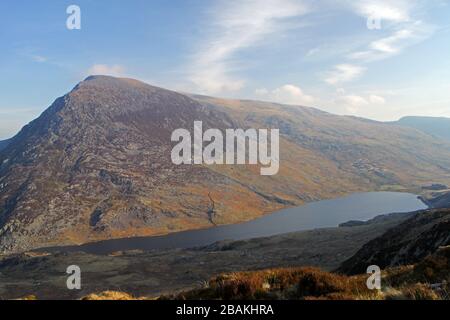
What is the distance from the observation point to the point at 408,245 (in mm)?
45312

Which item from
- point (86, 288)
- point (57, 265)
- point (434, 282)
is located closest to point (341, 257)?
point (86, 288)

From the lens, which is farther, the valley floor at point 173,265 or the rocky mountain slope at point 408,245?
the valley floor at point 173,265

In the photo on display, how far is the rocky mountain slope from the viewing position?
40.8 m

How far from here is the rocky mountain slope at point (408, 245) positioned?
40.8m

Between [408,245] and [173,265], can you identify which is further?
[173,265]

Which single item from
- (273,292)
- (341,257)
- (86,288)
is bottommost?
(86,288)

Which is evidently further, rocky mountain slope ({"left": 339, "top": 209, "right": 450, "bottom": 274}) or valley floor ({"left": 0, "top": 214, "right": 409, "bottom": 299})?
valley floor ({"left": 0, "top": 214, "right": 409, "bottom": 299})

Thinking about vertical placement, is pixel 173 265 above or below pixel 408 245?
below

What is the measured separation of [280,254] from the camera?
10231 cm

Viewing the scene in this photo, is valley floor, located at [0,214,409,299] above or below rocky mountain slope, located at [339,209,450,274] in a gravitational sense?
below

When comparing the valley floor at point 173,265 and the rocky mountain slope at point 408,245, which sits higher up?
the rocky mountain slope at point 408,245

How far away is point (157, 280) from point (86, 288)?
1474cm
